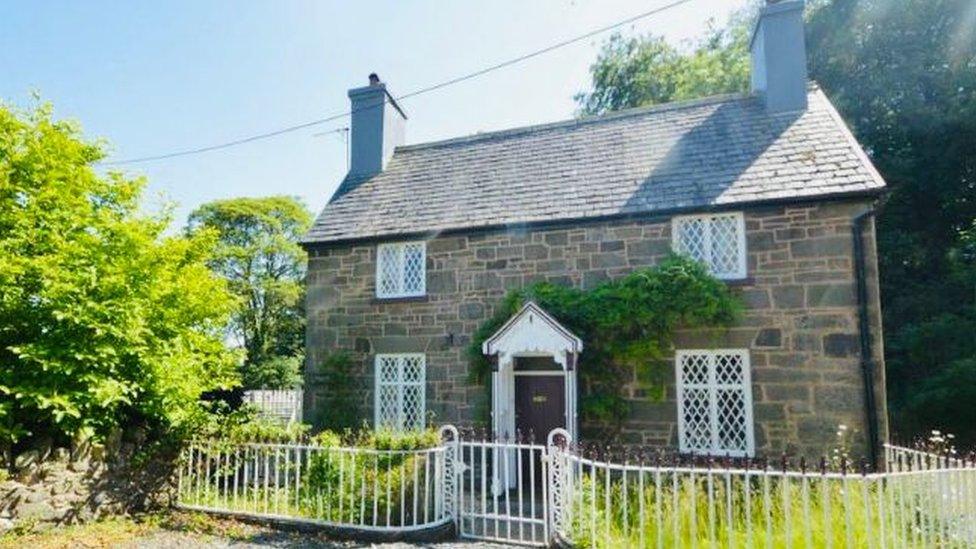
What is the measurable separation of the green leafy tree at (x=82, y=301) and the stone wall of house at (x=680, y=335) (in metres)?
4.20

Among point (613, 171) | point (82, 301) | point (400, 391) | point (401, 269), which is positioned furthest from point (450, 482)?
point (613, 171)

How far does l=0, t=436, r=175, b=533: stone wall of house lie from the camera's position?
24.5 ft

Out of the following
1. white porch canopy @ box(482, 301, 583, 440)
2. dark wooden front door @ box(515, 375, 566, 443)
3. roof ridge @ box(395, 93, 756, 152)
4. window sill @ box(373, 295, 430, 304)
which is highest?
roof ridge @ box(395, 93, 756, 152)

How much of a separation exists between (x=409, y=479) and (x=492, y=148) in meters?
9.42

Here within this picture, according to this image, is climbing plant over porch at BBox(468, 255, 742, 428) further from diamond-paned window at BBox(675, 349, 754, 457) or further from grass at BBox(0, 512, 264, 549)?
grass at BBox(0, 512, 264, 549)

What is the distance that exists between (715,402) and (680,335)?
4.19ft

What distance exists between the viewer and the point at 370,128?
624 inches

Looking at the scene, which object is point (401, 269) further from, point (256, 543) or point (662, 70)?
point (662, 70)

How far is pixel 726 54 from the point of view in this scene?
26.3 meters

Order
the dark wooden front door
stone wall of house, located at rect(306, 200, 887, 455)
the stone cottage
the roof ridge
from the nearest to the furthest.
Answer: stone wall of house, located at rect(306, 200, 887, 455)
the stone cottage
the dark wooden front door
the roof ridge

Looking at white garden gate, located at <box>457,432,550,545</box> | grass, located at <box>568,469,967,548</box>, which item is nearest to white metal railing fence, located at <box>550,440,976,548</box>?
grass, located at <box>568,469,967,548</box>

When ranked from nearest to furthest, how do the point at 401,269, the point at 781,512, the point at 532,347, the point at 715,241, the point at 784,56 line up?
the point at 781,512
the point at 532,347
the point at 715,241
the point at 784,56
the point at 401,269

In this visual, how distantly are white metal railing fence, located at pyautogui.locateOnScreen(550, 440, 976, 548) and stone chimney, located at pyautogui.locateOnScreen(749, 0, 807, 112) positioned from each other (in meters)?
7.96

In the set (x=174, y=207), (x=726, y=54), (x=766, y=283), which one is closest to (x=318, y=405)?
(x=174, y=207)
